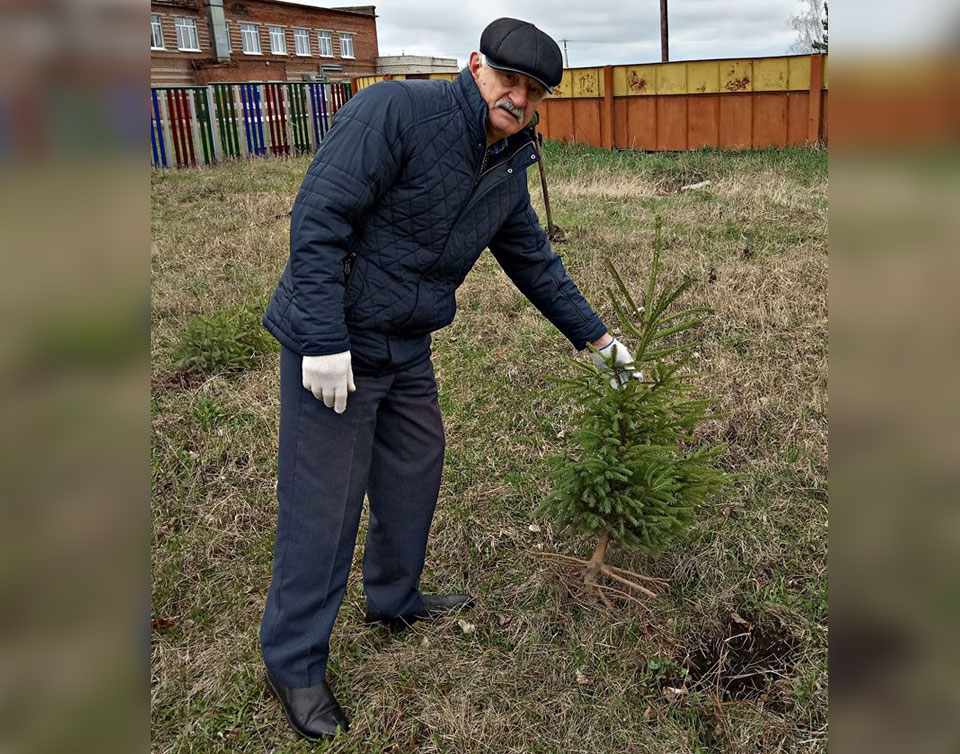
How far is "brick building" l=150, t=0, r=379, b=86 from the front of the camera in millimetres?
25234

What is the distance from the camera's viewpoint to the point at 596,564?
9.52 feet

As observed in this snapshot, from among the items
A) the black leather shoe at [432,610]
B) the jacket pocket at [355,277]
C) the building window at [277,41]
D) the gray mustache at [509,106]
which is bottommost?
the black leather shoe at [432,610]

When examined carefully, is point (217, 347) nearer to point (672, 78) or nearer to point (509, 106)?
point (509, 106)

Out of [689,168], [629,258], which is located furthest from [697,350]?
[689,168]

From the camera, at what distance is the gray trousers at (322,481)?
227 cm

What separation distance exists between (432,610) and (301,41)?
34358 millimetres

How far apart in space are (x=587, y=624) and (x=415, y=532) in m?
0.75

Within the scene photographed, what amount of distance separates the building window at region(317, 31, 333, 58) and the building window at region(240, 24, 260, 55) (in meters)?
3.92

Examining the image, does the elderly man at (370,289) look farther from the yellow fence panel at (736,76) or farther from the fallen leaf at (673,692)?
the yellow fence panel at (736,76)

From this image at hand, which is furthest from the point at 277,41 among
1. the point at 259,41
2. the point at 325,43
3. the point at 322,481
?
the point at 322,481

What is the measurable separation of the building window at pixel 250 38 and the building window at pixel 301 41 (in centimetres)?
230

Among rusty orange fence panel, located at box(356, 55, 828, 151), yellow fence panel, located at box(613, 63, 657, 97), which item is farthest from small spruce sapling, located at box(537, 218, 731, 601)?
yellow fence panel, located at box(613, 63, 657, 97)

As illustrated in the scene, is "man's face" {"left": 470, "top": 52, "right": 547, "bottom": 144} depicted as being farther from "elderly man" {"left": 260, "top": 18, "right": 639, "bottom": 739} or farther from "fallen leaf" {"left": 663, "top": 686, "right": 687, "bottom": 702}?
"fallen leaf" {"left": 663, "top": 686, "right": 687, "bottom": 702}

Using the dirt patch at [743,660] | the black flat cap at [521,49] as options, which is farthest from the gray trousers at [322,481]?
the dirt patch at [743,660]
